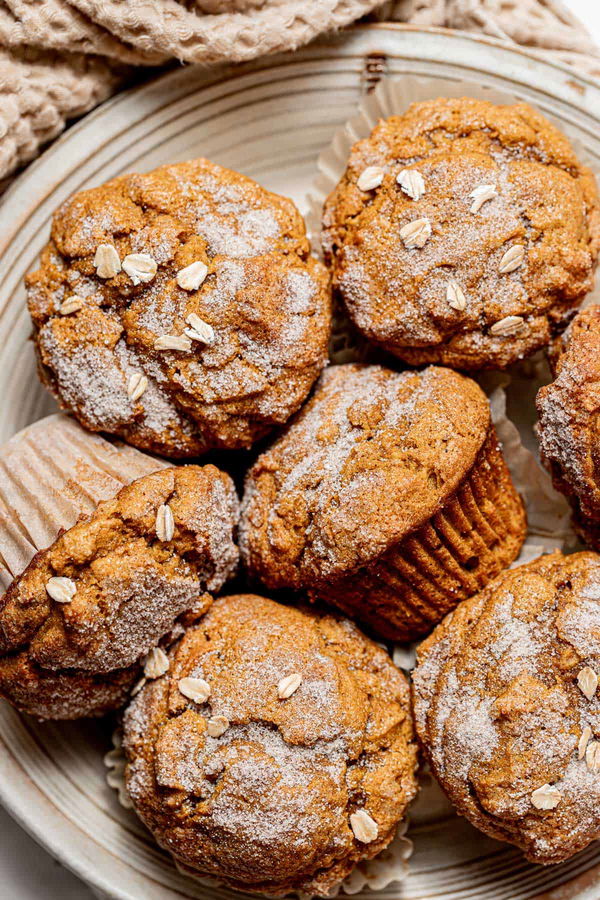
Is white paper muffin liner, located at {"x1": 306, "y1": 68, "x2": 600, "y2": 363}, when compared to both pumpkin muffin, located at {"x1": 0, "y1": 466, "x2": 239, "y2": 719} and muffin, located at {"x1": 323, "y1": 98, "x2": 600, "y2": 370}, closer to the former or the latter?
muffin, located at {"x1": 323, "y1": 98, "x2": 600, "y2": 370}

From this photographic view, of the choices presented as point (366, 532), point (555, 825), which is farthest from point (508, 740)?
point (366, 532)

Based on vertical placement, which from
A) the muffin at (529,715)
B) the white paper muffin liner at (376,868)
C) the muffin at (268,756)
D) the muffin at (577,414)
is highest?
the muffin at (577,414)

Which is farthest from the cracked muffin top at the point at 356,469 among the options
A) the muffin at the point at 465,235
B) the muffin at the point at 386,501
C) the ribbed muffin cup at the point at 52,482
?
the ribbed muffin cup at the point at 52,482

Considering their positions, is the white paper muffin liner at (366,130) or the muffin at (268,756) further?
the white paper muffin liner at (366,130)

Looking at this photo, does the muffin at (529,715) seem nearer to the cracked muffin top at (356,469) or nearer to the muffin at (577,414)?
the muffin at (577,414)

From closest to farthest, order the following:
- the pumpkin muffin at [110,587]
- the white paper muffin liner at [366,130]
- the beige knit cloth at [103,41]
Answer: the pumpkin muffin at [110,587], the beige knit cloth at [103,41], the white paper muffin liner at [366,130]

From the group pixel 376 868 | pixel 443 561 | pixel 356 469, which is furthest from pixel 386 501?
pixel 376 868

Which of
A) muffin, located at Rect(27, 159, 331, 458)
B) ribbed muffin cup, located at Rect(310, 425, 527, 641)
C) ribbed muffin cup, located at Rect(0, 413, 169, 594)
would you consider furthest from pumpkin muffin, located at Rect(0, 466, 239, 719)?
ribbed muffin cup, located at Rect(310, 425, 527, 641)

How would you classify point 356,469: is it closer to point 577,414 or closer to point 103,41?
point 577,414
